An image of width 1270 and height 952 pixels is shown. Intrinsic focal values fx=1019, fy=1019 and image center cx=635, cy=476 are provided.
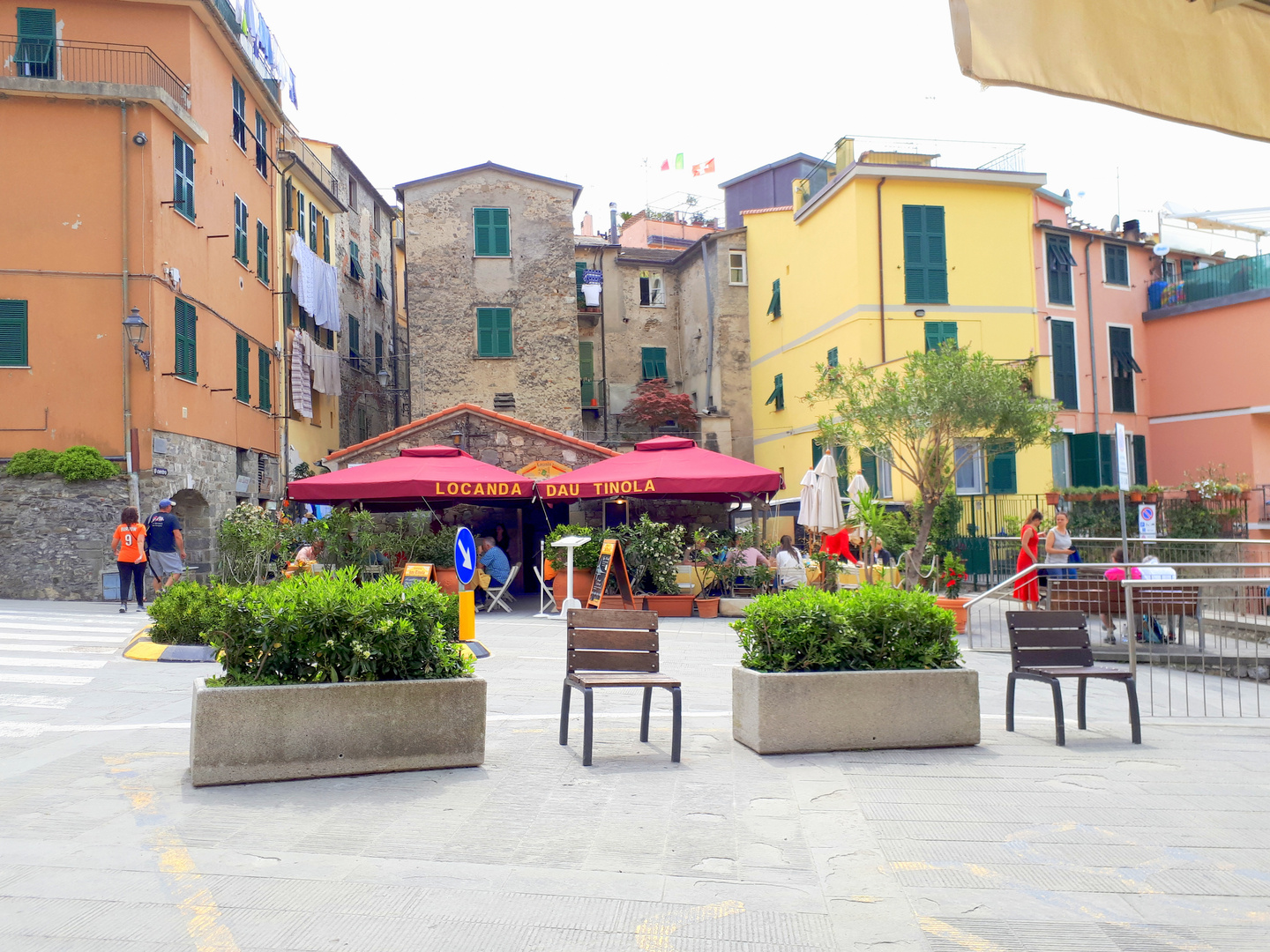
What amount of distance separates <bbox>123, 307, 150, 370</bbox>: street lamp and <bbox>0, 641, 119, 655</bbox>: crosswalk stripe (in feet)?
21.2

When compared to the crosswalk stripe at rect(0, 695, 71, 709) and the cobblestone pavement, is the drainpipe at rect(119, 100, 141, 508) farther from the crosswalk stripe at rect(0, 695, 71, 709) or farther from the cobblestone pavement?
the cobblestone pavement

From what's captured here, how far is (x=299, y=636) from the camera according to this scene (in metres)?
5.63

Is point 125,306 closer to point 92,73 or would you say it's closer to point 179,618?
point 92,73

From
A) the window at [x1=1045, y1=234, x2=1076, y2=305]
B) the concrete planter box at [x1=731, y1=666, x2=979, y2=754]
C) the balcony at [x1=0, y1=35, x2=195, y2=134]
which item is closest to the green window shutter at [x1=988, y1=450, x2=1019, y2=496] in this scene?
the window at [x1=1045, y1=234, x2=1076, y2=305]

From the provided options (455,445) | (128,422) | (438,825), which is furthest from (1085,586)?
(128,422)

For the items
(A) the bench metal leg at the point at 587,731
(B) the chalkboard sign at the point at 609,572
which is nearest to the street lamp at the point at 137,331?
(B) the chalkboard sign at the point at 609,572

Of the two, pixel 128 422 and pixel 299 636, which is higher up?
pixel 128 422

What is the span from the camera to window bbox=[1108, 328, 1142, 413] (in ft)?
86.4

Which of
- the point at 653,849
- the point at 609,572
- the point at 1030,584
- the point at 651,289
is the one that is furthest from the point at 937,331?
the point at 653,849

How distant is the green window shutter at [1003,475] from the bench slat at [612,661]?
1746 cm

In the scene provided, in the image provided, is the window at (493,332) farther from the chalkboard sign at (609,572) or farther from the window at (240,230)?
the chalkboard sign at (609,572)

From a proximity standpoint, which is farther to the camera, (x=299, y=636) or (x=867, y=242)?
(x=867, y=242)

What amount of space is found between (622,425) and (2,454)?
16786 millimetres

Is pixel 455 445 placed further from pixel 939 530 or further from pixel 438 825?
pixel 438 825
